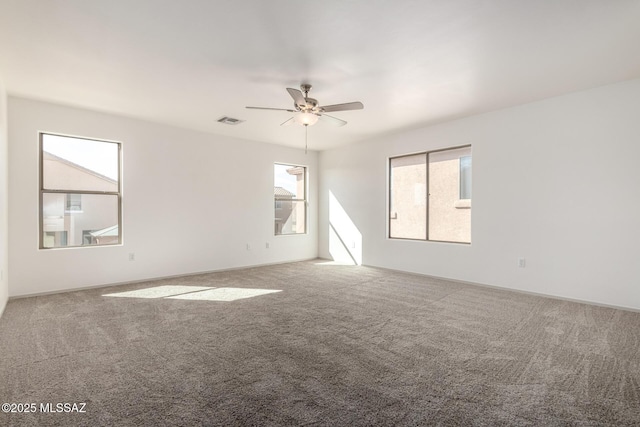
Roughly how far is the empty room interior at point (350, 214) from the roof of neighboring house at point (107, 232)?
0.03 m

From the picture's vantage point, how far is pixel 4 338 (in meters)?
A: 2.96

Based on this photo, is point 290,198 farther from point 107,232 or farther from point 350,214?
point 107,232

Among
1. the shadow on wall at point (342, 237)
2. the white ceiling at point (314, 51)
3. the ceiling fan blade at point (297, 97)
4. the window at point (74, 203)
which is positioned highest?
the white ceiling at point (314, 51)

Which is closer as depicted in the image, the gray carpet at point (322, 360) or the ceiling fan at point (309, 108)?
the gray carpet at point (322, 360)

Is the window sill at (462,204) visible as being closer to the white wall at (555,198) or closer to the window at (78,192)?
the white wall at (555,198)

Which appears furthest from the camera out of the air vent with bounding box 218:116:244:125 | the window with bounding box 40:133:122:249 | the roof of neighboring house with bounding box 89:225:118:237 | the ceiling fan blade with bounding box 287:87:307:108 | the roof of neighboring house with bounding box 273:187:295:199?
the roof of neighboring house with bounding box 273:187:295:199

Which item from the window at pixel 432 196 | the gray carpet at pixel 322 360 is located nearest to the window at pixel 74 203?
the gray carpet at pixel 322 360

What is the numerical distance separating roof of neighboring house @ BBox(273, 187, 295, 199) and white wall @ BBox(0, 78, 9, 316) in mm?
4358

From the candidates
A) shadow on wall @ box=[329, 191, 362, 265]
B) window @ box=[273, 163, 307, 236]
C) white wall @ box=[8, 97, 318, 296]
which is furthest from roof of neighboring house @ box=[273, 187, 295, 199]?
shadow on wall @ box=[329, 191, 362, 265]

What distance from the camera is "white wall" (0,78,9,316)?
3723mm

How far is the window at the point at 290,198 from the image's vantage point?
734 cm

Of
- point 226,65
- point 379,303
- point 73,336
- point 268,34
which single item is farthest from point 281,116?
point 73,336

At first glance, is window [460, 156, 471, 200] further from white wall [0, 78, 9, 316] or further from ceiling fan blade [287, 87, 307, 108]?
Result: white wall [0, 78, 9, 316]

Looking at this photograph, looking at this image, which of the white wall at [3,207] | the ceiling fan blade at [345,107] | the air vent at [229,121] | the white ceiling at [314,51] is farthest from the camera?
the air vent at [229,121]
